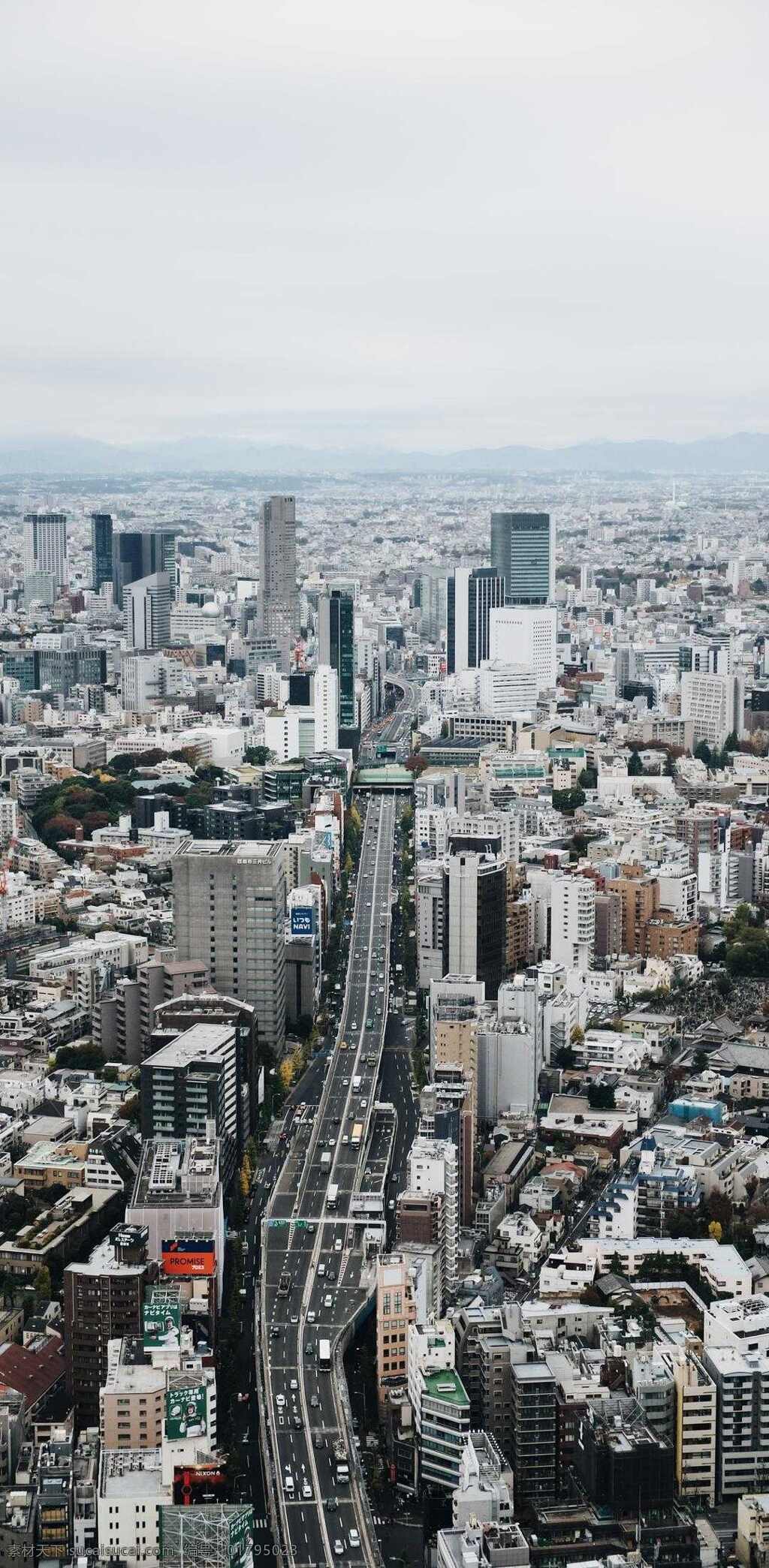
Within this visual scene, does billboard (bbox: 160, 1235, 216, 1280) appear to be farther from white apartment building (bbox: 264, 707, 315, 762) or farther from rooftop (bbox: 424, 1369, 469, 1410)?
white apartment building (bbox: 264, 707, 315, 762)

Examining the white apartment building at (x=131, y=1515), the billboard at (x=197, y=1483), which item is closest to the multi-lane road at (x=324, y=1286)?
the billboard at (x=197, y=1483)

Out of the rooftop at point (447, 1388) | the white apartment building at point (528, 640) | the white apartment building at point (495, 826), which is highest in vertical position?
the white apartment building at point (528, 640)

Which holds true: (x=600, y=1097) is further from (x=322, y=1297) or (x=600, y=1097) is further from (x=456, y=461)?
(x=456, y=461)

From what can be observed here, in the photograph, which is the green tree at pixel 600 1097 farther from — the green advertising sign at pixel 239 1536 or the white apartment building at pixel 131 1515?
the green advertising sign at pixel 239 1536

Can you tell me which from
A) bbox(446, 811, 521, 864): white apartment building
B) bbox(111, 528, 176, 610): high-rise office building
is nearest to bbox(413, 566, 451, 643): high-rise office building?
bbox(111, 528, 176, 610): high-rise office building

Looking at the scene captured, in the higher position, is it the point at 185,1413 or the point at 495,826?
the point at 495,826

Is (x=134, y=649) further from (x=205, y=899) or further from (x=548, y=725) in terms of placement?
(x=205, y=899)

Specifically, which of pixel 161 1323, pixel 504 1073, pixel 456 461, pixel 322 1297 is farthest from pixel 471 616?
pixel 456 461
